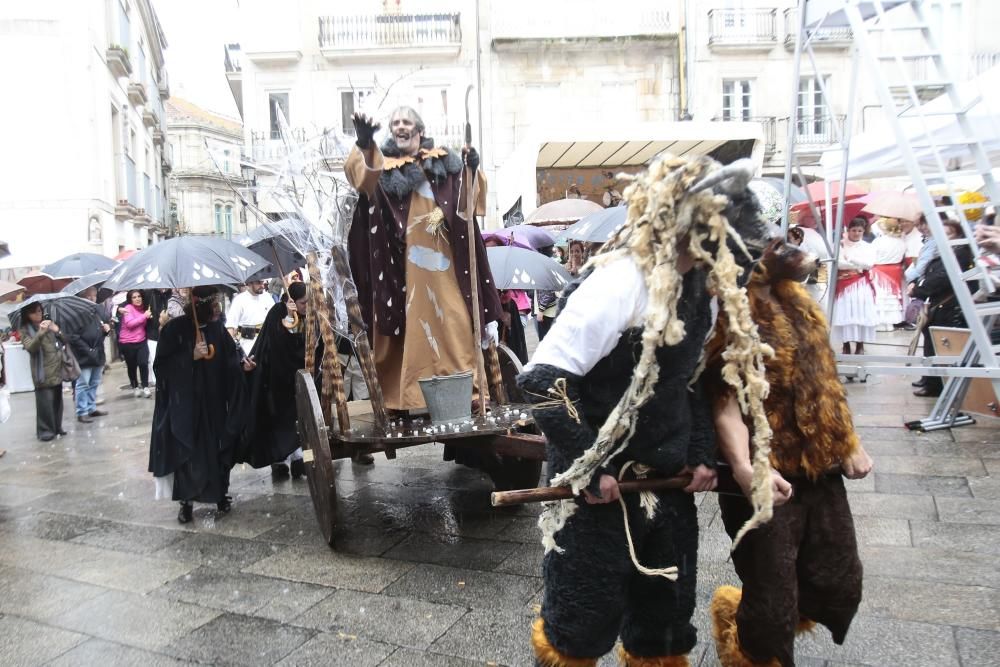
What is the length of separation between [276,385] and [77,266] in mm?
7453

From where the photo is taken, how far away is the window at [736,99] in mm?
23688

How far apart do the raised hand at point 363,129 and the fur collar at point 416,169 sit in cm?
30

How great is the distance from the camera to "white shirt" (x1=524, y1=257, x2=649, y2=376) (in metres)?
2.30

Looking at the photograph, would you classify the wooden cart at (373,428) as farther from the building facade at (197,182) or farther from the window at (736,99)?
the building facade at (197,182)

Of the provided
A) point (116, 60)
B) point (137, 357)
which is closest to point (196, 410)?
point (137, 357)

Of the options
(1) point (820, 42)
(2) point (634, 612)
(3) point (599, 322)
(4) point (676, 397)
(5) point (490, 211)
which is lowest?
(2) point (634, 612)

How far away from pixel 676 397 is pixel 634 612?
753 millimetres

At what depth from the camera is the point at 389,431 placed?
14.7ft

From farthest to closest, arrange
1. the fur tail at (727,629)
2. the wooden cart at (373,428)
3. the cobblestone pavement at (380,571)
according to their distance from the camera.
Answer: the wooden cart at (373,428) → the cobblestone pavement at (380,571) → the fur tail at (727,629)

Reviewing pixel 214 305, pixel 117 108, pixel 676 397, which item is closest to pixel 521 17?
pixel 117 108

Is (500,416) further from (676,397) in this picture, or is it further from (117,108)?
(117,108)

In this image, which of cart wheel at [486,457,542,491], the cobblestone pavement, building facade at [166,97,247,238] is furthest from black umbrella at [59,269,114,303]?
building facade at [166,97,247,238]

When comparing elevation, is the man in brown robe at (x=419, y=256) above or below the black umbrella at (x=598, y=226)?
below

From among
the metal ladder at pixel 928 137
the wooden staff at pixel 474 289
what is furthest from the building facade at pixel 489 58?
the wooden staff at pixel 474 289
